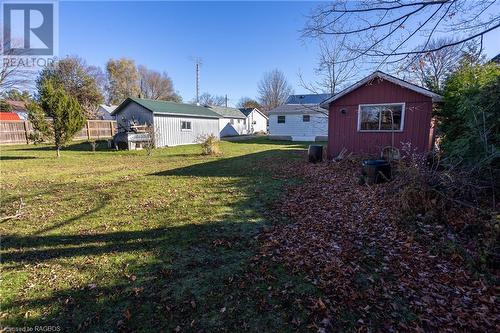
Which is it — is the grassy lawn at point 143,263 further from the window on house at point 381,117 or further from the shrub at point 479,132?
the window on house at point 381,117

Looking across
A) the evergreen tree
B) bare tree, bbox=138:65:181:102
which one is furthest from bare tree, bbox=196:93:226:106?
the evergreen tree

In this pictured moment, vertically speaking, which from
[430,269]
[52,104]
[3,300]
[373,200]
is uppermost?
[52,104]

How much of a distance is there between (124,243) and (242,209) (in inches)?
92.3

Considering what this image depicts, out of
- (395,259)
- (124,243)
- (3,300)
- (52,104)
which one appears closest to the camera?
(3,300)

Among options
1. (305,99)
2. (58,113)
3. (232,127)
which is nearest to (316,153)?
(58,113)

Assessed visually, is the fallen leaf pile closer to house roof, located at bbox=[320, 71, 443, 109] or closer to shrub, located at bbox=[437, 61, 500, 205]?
shrub, located at bbox=[437, 61, 500, 205]

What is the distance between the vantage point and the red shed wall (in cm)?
1009

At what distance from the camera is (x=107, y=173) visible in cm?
925

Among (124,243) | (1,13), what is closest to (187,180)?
(124,243)

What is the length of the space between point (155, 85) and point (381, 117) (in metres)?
51.7

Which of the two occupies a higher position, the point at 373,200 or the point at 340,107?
the point at 340,107

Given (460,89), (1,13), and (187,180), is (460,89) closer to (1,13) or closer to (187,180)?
(187,180)

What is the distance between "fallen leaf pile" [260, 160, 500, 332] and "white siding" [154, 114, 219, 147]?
12.6 metres

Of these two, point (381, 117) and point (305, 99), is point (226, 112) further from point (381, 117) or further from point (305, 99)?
point (381, 117)
